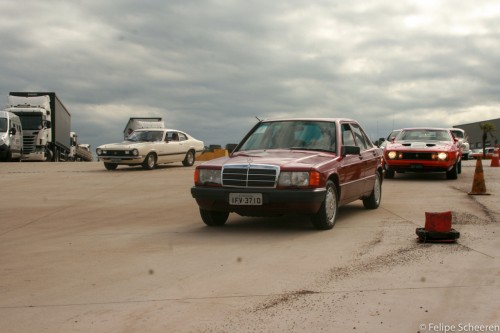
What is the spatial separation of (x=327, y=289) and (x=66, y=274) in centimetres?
255

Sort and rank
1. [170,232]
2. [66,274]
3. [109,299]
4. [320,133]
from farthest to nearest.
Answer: [320,133], [170,232], [66,274], [109,299]

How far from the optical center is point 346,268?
6.31m

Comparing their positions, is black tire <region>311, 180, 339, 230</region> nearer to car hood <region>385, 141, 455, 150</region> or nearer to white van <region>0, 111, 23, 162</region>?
car hood <region>385, 141, 455, 150</region>

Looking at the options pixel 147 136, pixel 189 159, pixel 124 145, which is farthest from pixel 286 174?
pixel 189 159

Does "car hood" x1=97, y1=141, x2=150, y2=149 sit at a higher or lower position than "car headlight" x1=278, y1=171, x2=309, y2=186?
higher

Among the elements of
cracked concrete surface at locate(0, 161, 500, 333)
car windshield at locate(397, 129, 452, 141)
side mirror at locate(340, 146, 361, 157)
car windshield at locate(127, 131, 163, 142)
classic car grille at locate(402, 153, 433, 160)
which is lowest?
cracked concrete surface at locate(0, 161, 500, 333)

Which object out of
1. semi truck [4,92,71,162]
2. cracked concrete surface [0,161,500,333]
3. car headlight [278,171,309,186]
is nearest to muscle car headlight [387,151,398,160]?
cracked concrete surface [0,161,500,333]

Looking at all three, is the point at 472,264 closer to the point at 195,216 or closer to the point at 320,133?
the point at 320,133

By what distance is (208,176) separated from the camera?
9008 millimetres

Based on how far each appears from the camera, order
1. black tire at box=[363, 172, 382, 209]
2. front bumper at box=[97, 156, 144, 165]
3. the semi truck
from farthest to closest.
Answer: the semi truck → front bumper at box=[97, 156, 144, 165] → black tire at box=[363, 172, 382, 209]

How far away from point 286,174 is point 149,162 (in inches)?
599

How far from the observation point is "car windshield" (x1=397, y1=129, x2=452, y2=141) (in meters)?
18.6

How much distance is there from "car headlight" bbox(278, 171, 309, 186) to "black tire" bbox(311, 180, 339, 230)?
1.30ft

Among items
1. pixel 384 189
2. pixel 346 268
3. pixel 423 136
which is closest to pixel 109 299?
pixel 346 268
